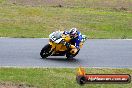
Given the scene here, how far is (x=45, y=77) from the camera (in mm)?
10539

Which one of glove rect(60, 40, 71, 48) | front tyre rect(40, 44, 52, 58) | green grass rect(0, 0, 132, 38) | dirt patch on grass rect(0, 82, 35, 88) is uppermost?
dirt patch on grass rect(0, 82, 35, 88)

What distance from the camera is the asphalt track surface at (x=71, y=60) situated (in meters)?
13.2

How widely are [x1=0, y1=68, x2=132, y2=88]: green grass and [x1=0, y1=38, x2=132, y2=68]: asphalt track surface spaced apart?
1133 mm

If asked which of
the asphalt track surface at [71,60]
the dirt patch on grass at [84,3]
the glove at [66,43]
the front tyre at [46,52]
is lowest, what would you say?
the dirt patch on grass at [84,3]

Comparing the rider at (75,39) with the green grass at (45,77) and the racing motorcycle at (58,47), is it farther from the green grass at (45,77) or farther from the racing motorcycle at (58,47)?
the green grass at (45,77)

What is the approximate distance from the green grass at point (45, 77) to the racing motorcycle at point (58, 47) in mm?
1856

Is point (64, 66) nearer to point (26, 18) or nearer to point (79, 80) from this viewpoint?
point (79, 80)

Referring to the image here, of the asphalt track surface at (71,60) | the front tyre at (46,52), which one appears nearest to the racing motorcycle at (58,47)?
the front tyre at (46,52)

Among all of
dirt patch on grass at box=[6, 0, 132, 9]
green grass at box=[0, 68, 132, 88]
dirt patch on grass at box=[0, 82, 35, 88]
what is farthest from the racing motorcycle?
dirt patch on grass at box=[6, 0, 132, 9]

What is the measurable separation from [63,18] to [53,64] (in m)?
12.9

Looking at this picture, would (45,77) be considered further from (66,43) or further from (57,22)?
(57,22)

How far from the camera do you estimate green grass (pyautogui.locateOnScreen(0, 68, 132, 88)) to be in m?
9.83

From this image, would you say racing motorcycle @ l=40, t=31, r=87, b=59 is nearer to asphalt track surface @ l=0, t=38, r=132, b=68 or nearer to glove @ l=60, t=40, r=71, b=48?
glove @ l=60, t=40, r=71, b=48

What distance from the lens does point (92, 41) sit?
18438mm
